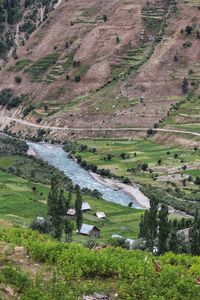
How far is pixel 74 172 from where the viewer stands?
130m

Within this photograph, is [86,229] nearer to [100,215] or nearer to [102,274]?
[100,215]

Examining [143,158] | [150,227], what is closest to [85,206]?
[150,227]

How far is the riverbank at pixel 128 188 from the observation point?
106 meters

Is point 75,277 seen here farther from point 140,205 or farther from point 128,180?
point 128,180

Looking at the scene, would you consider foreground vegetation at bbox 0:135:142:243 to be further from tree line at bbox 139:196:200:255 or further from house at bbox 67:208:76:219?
tree line at bbox 139:196:200:255

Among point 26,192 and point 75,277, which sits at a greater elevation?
point 75,277

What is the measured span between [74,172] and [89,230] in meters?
56.8

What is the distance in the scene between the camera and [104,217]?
290 feet

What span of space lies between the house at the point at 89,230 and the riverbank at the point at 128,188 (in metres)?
27.0

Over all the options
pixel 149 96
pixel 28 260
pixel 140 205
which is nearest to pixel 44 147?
pixel 149 96

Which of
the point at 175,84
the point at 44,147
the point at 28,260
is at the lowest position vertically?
the point at 44,147

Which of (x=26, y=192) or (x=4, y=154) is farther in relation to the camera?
(x=4, y=154)

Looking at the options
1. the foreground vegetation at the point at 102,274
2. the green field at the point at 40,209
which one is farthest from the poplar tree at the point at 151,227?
the foreground vegetation at the point at 102,274

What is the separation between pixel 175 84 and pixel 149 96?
8.70 metres
